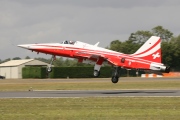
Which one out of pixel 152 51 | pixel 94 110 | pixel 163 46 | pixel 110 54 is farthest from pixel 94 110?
pixel 163 46

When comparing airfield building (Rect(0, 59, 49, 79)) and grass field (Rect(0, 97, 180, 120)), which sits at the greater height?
airfield building (Rect(0, 59, 49, 79))

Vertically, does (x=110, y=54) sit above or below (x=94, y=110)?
above

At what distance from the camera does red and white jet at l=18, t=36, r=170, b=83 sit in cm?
4350

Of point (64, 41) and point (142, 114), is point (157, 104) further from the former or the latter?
point (64, 41)

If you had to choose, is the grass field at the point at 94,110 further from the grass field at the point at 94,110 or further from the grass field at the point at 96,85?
the grass field at the point at 96,85

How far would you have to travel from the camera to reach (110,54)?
45.4m

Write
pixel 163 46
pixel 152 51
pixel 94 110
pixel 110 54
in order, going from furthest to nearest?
1. pixel 163 46
2. pixel 110 54
3. pixel 152 51
4. pixel 94 110

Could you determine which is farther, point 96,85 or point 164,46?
point 164,46

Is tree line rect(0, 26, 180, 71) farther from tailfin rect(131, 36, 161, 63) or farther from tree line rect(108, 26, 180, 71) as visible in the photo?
tailfin rect(131, 36, 161, 63)

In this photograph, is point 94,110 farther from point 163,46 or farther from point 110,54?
point 163,46

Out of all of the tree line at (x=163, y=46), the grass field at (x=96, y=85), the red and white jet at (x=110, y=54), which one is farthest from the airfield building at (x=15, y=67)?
the red and white jet at (x=110, y=54)

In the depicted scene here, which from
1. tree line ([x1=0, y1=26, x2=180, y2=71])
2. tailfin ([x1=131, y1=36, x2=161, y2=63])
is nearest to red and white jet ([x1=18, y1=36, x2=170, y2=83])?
tailfin ([x1=131, y1=36, x2=161, y2=63])

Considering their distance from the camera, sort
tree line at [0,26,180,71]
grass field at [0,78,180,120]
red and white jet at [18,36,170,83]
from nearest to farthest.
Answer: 1. grass field at [0,78,180,120]
2. red and white jet at [18,36,170,83]
3. tree line at [0,26,180,71]

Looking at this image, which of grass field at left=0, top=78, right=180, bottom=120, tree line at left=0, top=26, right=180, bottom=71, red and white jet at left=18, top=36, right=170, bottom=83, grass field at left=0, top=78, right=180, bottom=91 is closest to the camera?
grass field at left=0, top=78, right=180, bottom=120
